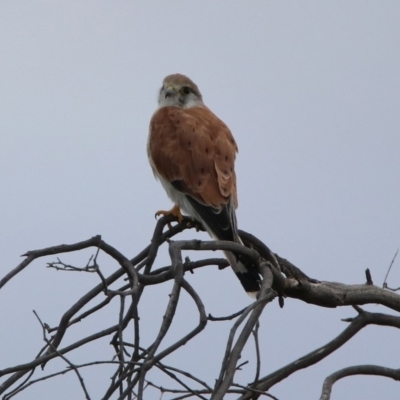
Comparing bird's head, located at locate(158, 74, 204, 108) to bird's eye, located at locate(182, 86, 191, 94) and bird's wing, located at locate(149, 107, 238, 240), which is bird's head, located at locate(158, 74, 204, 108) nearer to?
bird's eye, located at locate(182, 86, 191, 94)

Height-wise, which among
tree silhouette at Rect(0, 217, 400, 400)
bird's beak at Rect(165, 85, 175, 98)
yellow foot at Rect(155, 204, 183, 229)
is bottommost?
tree silhouette at Rect(0, 217, 400, 400)

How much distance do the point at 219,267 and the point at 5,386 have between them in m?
1.28

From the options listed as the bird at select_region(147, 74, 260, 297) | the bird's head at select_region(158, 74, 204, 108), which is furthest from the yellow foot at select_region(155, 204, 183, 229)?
the bird's head at select_region(158, 74, 204, 108)

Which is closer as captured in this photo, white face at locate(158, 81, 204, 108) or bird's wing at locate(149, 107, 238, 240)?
bird's wing at locate(149, 107, 238, 240)

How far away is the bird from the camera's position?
165 inches

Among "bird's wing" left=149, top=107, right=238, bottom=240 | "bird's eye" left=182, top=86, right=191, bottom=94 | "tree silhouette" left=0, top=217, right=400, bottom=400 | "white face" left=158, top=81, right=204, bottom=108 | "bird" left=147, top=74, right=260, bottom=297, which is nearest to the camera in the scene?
"tree silhouette" left=0, top=217, right=400, bottom=400

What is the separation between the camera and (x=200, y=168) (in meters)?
4.61

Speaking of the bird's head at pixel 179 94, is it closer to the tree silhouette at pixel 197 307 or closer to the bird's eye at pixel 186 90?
the bird's eye at pixel 186 90

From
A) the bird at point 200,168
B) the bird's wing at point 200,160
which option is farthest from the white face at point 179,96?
the bird's wing at point 200,160

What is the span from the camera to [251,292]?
418 cm

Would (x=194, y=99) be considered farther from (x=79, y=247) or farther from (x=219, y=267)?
(x=79, y=247)

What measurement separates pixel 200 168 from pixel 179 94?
1164 mm

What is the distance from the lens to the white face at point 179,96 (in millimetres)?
5602

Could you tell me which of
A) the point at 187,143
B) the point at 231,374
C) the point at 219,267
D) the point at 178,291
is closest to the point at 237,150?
the point at 187,143
